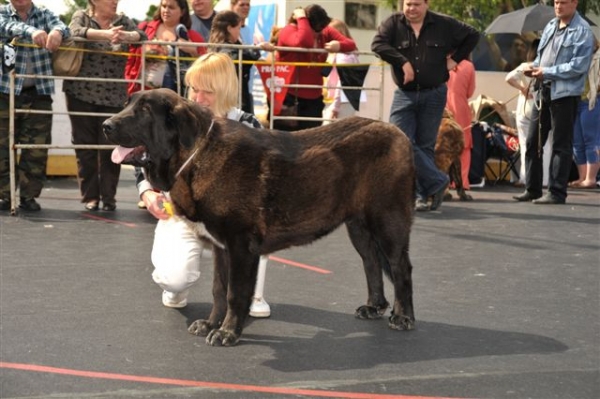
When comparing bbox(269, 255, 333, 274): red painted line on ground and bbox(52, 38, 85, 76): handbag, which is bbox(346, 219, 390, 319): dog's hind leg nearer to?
bbox(269, 255, 333, 274): red painted line on ground

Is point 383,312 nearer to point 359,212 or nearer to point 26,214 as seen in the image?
point 359,212

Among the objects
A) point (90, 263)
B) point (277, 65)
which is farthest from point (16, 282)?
point (277, 65)

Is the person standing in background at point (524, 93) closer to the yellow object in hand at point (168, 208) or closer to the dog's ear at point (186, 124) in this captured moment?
the yellow object in hand at point (168, 208)

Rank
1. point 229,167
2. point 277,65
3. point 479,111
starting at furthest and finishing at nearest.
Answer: point 479,111 → point 277,65 → point 229,167

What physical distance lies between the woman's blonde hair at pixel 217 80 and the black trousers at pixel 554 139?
732 cm

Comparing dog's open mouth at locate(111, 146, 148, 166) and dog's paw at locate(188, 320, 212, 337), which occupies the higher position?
dog's open mouth at locate(111, 146, 148, 166)

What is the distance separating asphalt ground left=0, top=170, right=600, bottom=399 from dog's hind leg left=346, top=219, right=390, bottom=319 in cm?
11

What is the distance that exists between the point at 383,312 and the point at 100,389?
219cm

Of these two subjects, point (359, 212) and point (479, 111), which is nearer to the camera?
point (359, 212)

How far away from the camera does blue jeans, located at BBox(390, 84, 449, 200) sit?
37.7ft

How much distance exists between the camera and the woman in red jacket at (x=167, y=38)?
11180mm

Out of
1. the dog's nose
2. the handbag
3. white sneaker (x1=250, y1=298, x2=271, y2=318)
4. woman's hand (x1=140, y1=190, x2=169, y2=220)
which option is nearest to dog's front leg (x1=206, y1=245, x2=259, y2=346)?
white sneaker (x1=250, y1=298, x2=271, y2=318)

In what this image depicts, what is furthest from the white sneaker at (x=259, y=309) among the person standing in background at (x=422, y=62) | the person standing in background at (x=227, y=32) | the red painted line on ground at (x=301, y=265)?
the person standing in background at (x=422, y=62)

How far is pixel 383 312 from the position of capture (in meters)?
6.59
